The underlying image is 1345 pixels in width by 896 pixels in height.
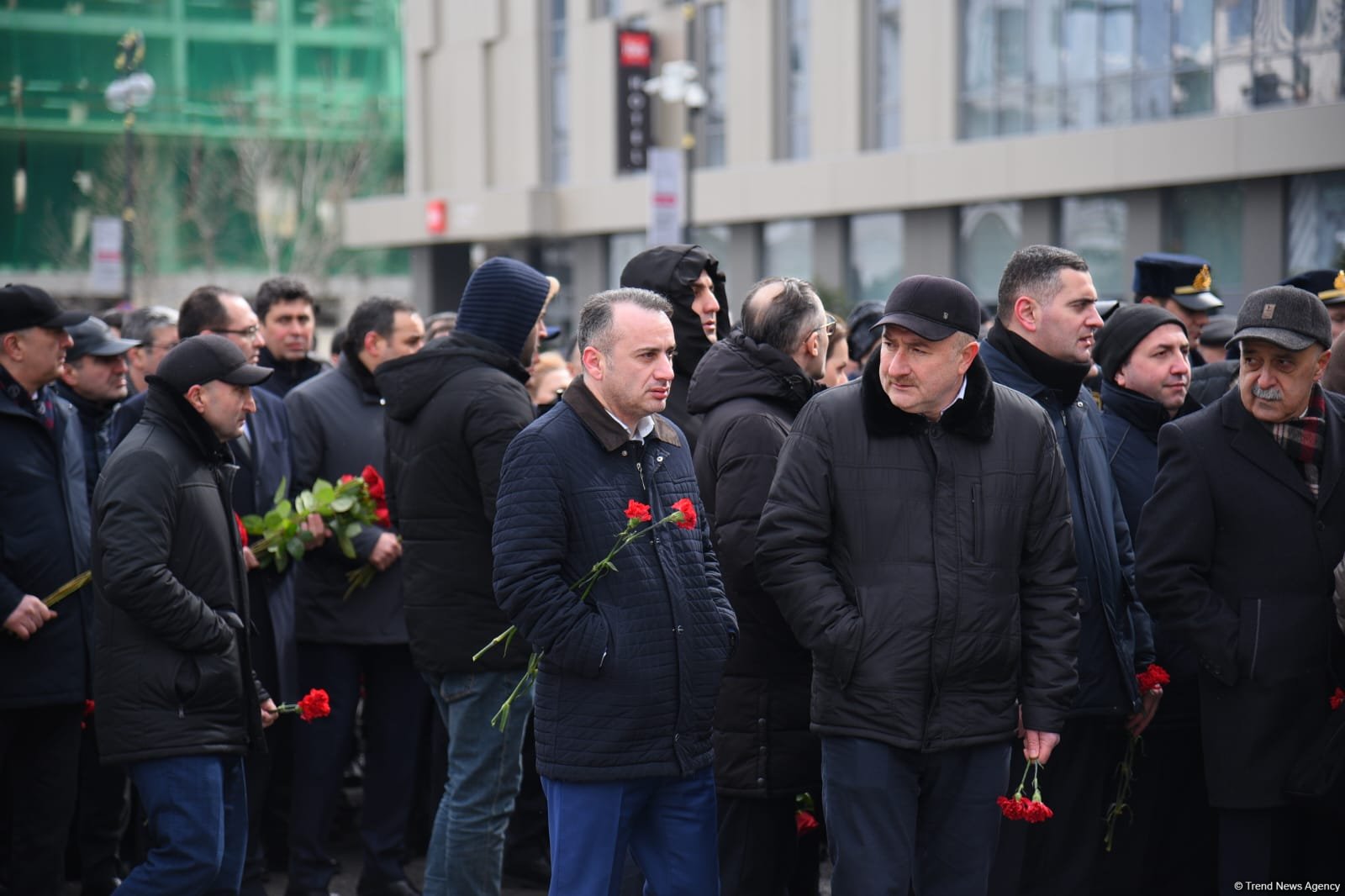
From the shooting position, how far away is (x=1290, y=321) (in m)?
5.46

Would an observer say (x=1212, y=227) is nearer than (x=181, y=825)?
No

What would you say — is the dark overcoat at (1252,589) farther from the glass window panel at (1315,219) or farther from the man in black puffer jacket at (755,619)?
the glass window panel at (1315,219)

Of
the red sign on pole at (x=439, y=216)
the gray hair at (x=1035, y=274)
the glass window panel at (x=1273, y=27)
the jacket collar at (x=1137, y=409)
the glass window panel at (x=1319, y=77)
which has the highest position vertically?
the glass window panel at (x=1273, y=27)

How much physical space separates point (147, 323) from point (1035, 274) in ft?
16.0

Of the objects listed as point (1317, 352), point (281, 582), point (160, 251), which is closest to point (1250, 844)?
point (1317, 352)

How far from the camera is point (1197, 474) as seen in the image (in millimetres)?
5504

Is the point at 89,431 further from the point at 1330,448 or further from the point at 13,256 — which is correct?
the point at 13,256

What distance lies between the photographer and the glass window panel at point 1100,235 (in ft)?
85.1

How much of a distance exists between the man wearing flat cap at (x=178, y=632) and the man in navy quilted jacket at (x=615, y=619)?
1270 millimetres

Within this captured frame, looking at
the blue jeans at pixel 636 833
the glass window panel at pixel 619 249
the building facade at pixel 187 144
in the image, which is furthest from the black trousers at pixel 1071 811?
the building facade at pixel 187 144

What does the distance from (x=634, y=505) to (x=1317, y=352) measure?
248 centimetres

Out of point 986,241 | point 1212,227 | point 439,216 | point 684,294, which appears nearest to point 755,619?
point 684,294

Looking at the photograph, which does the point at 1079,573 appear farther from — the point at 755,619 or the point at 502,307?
the point at 502,307

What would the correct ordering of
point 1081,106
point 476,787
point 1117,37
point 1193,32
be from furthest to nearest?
point 1081,106, point 1117,37, point 1193,32, point 476,787
